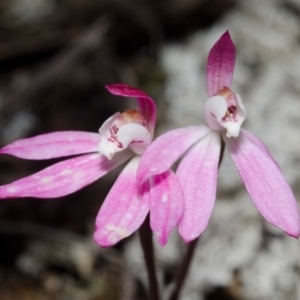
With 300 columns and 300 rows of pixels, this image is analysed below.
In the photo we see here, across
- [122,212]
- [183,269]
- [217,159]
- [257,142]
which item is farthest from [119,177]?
[183,269]

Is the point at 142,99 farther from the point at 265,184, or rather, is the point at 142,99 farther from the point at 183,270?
the point at 183,270

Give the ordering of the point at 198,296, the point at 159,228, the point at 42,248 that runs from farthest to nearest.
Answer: the point at 42,248 < the point at 198,296 < the point at 159,228

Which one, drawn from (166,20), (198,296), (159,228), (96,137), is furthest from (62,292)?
(166,20)

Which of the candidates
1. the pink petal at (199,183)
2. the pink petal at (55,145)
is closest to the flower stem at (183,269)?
the pink petal at (199,183)

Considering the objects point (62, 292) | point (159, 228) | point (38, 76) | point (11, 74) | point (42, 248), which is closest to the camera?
point (159, 228)

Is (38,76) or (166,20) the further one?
(166,20)

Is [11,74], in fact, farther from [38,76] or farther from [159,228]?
[159,228]
